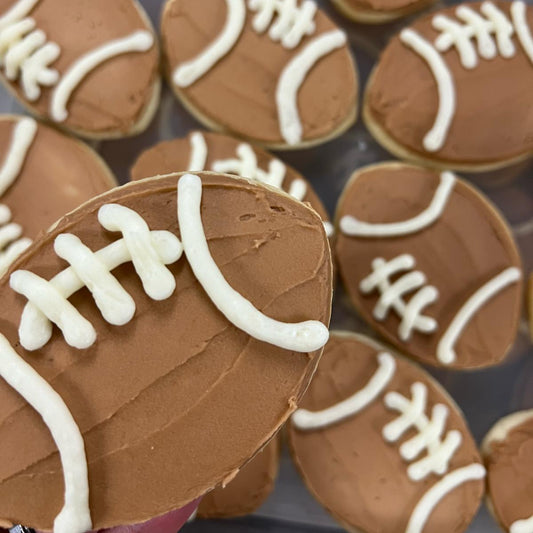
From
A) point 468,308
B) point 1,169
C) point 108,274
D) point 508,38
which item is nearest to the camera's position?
point 108,274

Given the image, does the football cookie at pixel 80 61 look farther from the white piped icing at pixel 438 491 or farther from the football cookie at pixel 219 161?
the white piped icing at pixel 438 491

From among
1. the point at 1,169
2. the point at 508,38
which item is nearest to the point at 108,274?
the point at 1,169

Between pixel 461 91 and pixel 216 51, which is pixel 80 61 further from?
pixel 461 91

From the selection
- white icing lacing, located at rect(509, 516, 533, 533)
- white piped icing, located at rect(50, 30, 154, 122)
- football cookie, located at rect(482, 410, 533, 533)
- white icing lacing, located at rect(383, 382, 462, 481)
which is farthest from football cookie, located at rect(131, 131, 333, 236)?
white icing lacing, located at rect(509, 516, 533, 533)

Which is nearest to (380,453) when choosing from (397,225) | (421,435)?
(421,435)

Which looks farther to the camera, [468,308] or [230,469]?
[468,308]

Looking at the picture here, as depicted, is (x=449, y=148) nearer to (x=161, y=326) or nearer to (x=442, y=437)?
(x=442, y=437)
